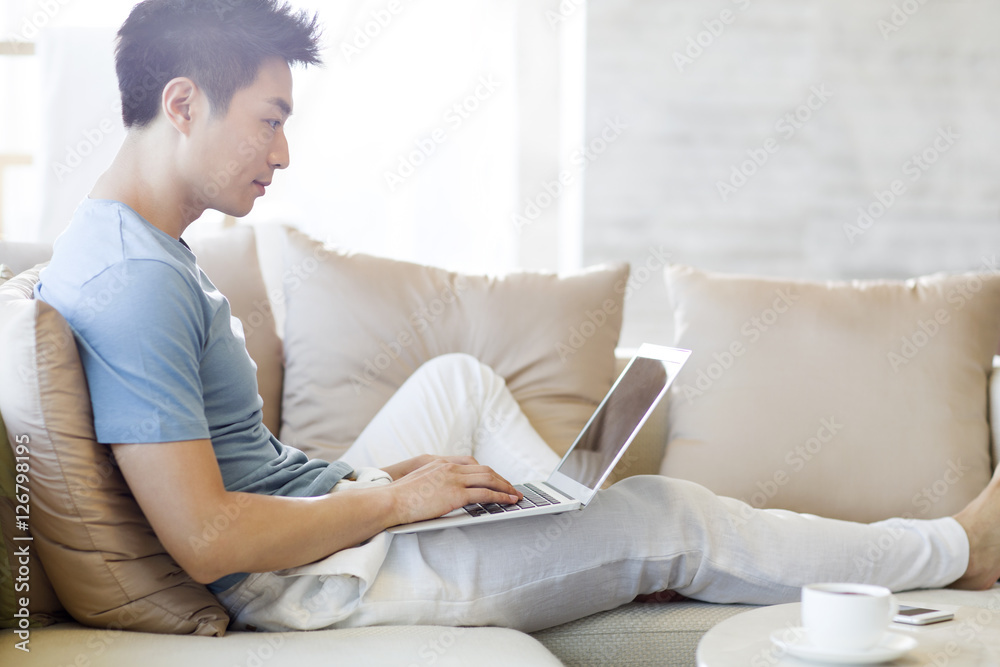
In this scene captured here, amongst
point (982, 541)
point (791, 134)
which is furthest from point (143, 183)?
point (791, 134)

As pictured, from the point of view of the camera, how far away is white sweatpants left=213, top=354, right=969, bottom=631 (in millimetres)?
1040

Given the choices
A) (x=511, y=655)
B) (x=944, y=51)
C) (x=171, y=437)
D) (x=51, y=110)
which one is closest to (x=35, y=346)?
(x=171, y=437)

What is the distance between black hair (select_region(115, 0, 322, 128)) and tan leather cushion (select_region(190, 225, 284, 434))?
627 mm

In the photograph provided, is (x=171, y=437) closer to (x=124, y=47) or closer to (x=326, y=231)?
(x=124, y=47)

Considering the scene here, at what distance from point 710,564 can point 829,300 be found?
0.82 m

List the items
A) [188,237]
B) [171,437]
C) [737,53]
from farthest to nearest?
[737,53] < [188,237] < [171,437]

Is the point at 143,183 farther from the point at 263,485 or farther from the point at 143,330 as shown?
the point at 263,485

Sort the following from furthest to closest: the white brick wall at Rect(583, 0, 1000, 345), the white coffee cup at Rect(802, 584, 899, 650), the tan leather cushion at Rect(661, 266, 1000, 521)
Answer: the white brick wall at Rect(583, 0, 1000, 345) < the tan leather cushion at Rect(661, 266, 1000, 521) < the white coffee cup at Rect(802, 584, 899, 650)

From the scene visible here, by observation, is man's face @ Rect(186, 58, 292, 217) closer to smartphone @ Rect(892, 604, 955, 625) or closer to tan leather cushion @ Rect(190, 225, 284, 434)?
tan leather cushion @ Rect(190, 225, 284, 434)

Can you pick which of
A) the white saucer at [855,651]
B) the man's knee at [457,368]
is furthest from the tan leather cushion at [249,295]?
the white saucer at [855,651]

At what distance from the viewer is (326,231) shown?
103 inches

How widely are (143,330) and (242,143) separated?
0.30 m

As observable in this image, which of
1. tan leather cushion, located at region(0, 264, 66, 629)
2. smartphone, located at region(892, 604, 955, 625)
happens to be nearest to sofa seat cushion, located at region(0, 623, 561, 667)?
tan leather cushion, located at region(0, 264, 66, 629)

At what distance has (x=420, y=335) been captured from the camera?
5.81 ft
